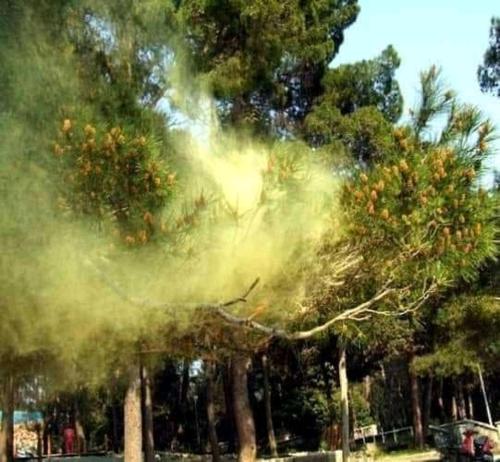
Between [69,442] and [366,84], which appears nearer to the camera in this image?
[366,84]

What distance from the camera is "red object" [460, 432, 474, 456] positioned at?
14.5 m

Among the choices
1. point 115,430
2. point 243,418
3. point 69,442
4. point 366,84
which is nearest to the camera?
point 243,418

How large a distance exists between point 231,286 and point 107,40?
1.68 metres

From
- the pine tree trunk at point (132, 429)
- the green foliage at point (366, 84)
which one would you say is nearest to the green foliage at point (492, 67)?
the green foliage at point (366, 84)

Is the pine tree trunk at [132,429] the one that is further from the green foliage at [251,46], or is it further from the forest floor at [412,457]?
the forest floor at [412,457]

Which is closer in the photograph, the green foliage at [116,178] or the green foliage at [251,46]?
the green foliage at [116,178]

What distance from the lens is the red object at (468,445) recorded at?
47.5 ft

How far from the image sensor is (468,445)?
14531 mm

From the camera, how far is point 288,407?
22266 millimetres

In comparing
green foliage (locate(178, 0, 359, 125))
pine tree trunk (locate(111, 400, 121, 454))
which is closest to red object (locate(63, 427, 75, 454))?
pine tree trunk (locate(111, 400, 121, 454))

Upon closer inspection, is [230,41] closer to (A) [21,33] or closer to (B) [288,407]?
(A) [21,33]

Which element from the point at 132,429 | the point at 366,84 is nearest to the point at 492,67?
the point at 366,84

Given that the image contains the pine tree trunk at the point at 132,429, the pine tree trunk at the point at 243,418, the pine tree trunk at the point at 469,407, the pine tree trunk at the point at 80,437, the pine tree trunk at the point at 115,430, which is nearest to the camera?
the pine tree trunk at the point at 132,429

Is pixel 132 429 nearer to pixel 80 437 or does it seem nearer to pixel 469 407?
pixel 80 437
